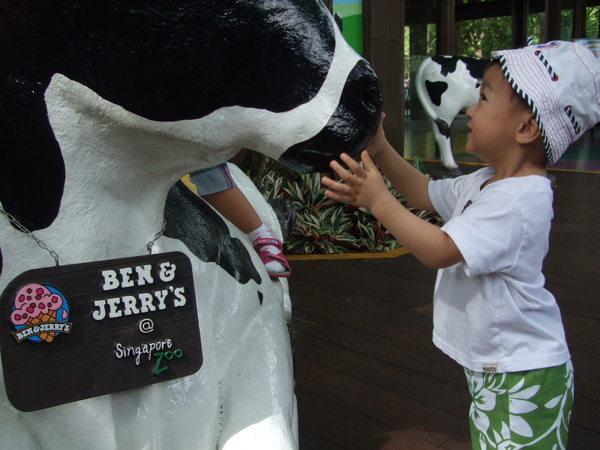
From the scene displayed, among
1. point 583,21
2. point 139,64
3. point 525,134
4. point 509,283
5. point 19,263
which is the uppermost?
point 583,21

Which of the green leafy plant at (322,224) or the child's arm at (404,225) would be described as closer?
the child's arm at (404,225)

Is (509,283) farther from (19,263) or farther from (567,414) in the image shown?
(19,263)

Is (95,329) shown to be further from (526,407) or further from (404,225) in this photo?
(526,407)

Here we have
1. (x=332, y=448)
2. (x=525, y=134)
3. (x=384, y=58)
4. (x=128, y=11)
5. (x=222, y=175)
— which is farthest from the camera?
(x=384, y=58)

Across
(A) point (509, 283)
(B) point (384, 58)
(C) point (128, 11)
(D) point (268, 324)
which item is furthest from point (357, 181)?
(B) point (384, 58)

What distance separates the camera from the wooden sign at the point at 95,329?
0.81m

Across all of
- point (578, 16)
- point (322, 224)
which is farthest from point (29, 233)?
point (578, 16)

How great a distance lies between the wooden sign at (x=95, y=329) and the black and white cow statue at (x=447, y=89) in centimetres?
596

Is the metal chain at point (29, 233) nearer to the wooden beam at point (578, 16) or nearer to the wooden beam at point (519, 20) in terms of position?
the wooden beam at point (519, 20)

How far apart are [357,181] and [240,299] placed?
323 millimetres

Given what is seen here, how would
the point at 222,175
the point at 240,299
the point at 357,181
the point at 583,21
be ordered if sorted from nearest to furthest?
1. the point at 240,299
2. the point at 357,181
3. the point at 222,175
4. the point at 583,21

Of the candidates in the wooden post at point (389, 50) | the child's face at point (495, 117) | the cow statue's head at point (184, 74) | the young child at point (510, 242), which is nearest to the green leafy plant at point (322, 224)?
the wooden post at point (389, 50)

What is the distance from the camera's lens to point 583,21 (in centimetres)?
1200

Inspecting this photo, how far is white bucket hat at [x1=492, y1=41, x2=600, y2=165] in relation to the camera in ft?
4.09
